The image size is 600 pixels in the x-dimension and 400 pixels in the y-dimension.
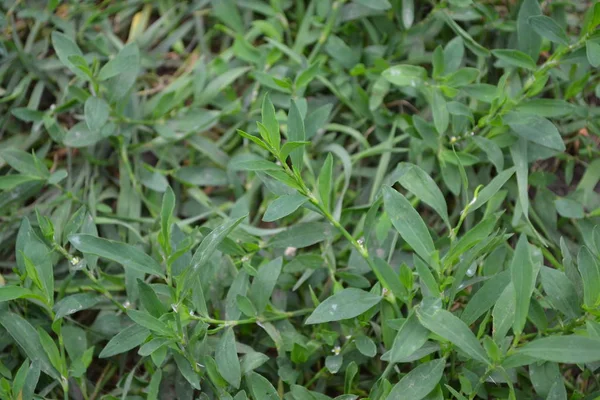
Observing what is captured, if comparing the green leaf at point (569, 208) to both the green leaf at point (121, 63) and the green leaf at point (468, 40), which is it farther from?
the green leaf at point (121, 63)

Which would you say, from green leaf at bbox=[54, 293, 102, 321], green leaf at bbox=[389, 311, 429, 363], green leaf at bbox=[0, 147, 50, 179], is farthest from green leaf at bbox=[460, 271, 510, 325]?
green leaf at bbox=[0, 147, 50, 179]

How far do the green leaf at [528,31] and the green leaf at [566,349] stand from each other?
2.27 feet

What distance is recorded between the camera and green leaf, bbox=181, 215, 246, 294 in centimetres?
106

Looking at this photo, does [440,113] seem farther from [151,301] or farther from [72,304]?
Answer: [72,304]

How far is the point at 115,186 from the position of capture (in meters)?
1.60

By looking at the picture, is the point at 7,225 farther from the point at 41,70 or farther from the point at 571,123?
the point at 571,123

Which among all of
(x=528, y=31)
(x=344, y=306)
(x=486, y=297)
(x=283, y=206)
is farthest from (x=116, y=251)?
(x=528, y=31)

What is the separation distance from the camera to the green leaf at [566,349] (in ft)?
2.97

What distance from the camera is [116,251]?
113 cm

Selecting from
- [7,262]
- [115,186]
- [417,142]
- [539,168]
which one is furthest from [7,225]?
[539,168]

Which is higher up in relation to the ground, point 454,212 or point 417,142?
point 417,142

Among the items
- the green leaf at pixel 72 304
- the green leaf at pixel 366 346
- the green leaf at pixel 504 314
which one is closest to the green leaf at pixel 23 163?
the green leaf at pixel 72 304

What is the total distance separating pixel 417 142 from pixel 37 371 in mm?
906

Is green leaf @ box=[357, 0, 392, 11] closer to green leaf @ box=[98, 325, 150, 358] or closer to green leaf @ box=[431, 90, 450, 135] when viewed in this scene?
green leaf @ box=[431, 90, 450, 135]
